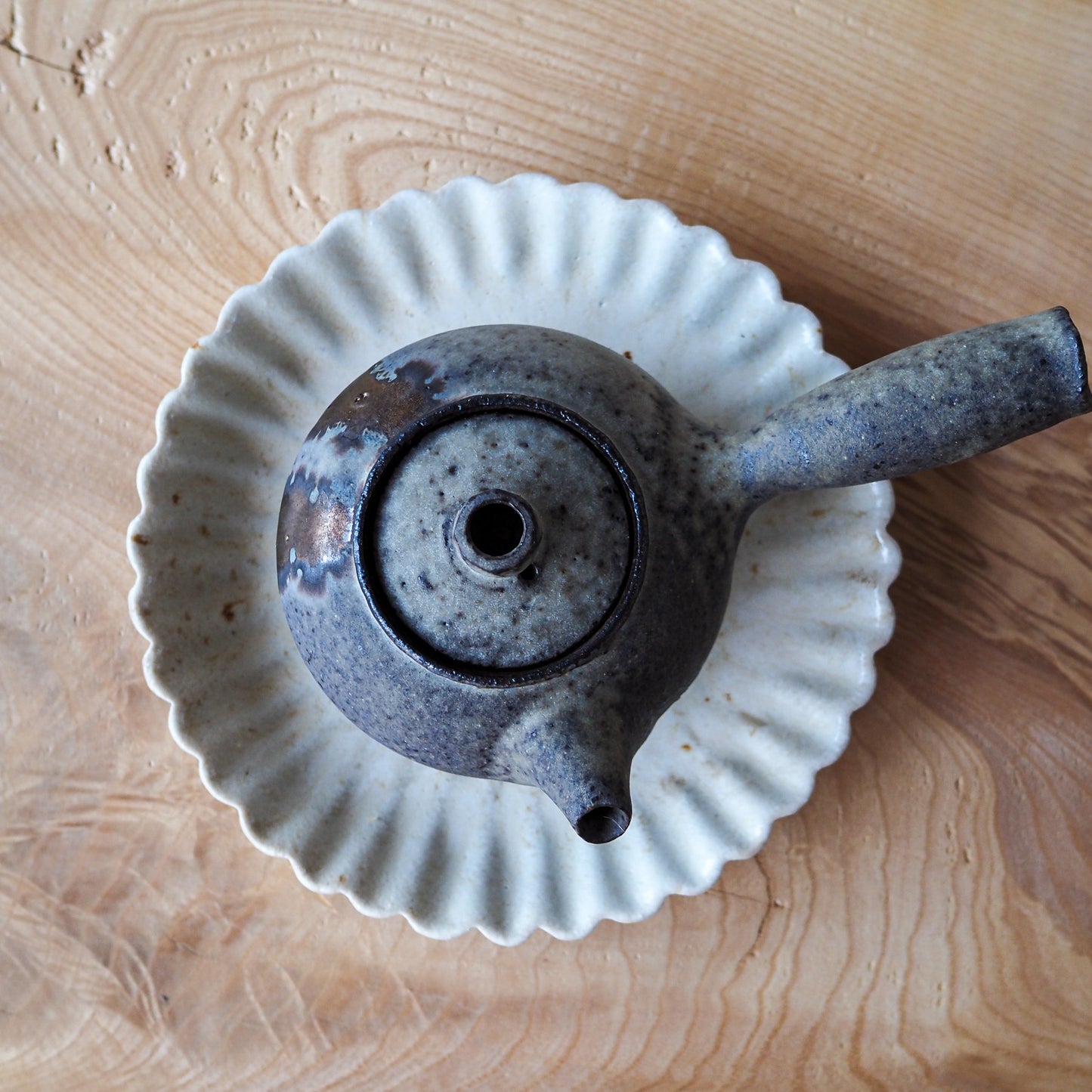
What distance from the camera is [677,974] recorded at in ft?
2.74

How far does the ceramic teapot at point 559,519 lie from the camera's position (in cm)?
51

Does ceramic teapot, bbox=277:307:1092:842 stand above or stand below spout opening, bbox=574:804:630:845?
above

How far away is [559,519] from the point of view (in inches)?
20.8

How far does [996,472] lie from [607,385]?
1.40 ft

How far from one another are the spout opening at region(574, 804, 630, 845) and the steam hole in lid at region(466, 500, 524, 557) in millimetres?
159

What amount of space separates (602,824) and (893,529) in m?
0.44

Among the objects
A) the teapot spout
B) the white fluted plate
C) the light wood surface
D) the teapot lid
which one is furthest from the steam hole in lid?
the light wood surface

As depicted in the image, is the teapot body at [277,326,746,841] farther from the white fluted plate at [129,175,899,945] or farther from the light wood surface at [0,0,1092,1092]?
the light wood surface at [0,0,1092,1092]

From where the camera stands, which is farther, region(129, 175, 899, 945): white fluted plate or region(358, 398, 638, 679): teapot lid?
region(129, 175, 899, 945): white fluted plate

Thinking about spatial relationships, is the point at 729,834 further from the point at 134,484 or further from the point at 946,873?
the point at 134,484

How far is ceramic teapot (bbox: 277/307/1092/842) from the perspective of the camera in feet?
1.66

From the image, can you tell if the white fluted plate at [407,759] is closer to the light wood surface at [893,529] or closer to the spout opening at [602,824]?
the light wood surface at [893,529]

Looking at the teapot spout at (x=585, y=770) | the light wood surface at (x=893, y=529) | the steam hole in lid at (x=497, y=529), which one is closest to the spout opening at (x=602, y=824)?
the teapot spout at (x=585, y=770)

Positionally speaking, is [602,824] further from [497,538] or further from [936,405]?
[936,405]
